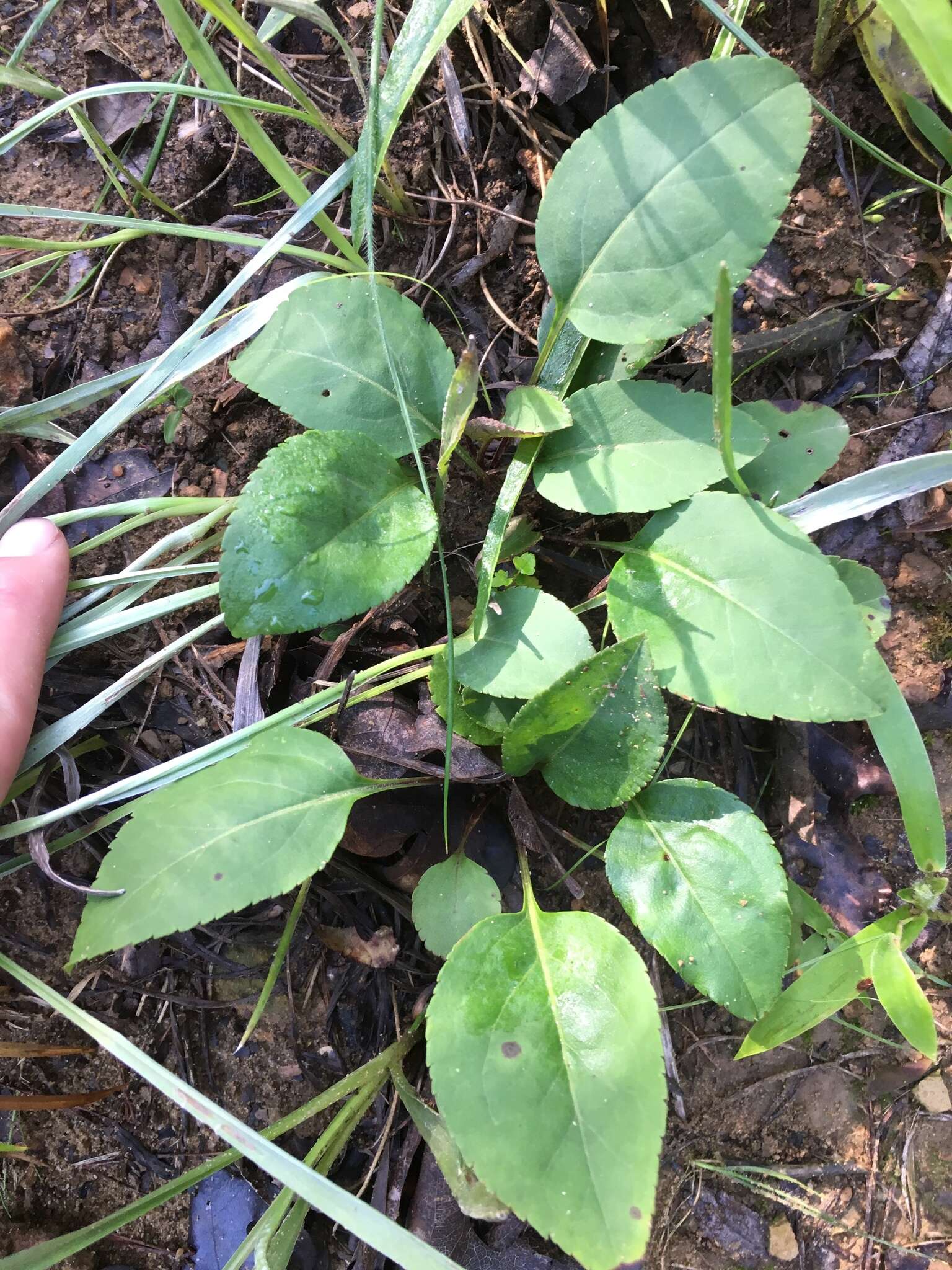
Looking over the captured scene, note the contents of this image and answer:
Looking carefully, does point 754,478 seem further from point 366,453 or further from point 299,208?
point 299,208

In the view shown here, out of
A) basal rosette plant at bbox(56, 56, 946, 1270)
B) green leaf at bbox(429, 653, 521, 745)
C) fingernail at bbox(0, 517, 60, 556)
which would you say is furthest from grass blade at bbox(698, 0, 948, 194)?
fingernail at bbox(0, 517, 60, 556)

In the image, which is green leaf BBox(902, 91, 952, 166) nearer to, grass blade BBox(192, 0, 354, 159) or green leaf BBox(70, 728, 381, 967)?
grass blade BBox(192, 0, 354, 159)

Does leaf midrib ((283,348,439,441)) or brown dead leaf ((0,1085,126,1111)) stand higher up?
leaf midrib ((283,348,439,441))

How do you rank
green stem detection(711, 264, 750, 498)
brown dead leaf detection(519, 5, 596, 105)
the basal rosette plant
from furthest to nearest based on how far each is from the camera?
brown dead leaf detection(519, 5, 596, 105) → the basal rosette plant → green stem detection(711, 264, 750, 498)

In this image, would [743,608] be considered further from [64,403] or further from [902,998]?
[64,403]

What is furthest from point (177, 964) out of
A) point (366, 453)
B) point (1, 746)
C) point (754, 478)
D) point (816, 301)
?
point (816, 301)

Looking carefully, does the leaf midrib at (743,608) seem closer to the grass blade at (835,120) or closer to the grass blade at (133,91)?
the grass blade at (835,120)
